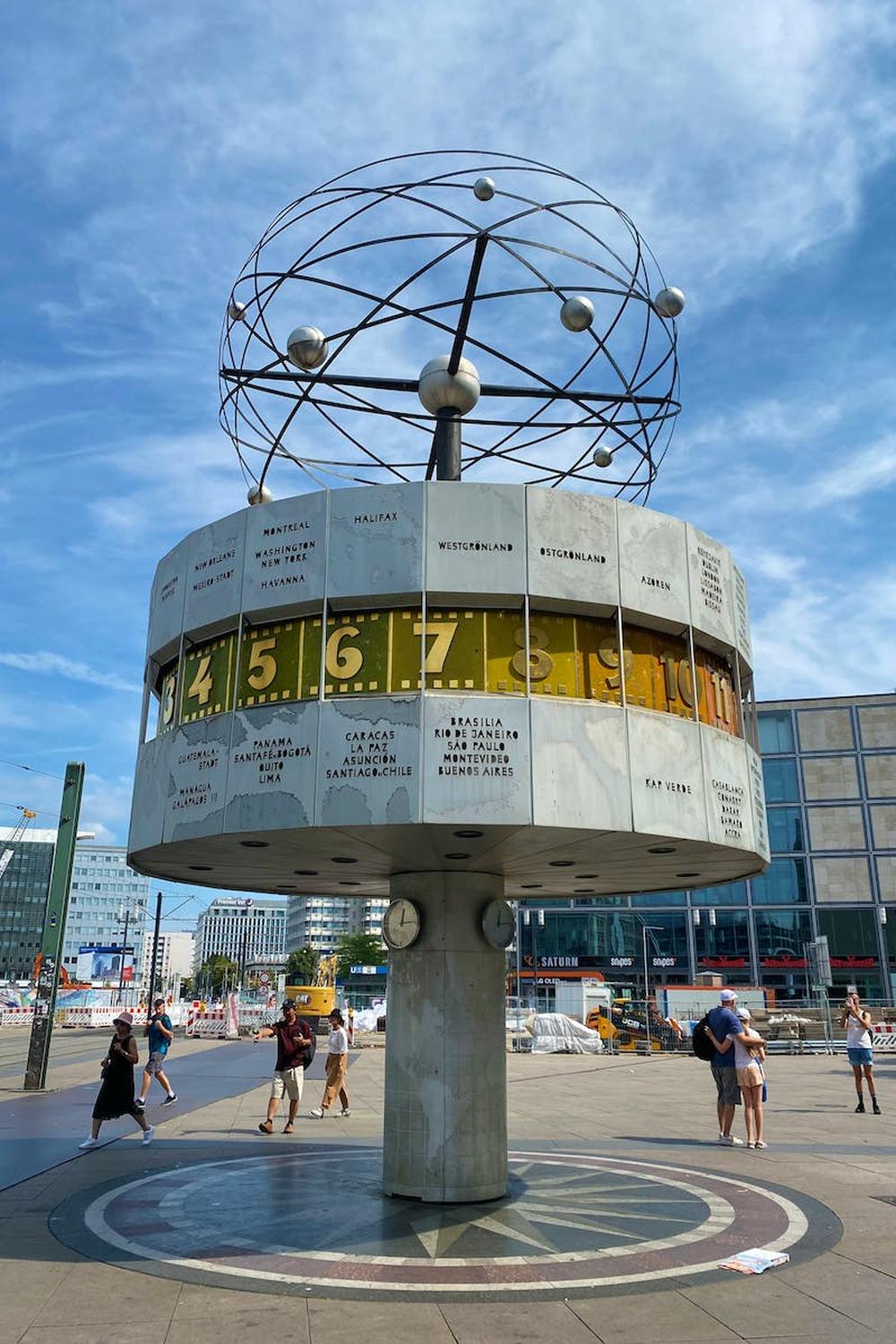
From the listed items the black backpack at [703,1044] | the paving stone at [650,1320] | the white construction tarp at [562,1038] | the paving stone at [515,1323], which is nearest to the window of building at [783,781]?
the white construction tarp at [562,1038]

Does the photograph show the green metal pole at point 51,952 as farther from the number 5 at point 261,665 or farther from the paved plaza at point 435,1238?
the number 5 at point 261,665

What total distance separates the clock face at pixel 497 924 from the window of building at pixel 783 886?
2736 inches

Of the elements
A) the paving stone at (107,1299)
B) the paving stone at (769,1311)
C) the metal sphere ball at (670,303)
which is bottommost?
the paving stone at (107,1299)

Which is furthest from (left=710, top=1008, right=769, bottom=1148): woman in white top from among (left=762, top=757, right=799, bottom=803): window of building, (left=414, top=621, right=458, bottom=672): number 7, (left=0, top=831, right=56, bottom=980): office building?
(left=0, top=831, right=56, bottom=980): office building

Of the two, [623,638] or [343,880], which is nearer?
[623,638]

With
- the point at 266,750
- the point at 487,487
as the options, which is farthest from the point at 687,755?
the point at 266,750

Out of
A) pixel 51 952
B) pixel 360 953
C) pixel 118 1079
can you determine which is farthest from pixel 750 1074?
pixel 360 953

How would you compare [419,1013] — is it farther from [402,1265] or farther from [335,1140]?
[335,1140]

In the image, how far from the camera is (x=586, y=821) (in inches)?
410

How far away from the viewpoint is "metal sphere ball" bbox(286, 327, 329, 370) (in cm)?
1213

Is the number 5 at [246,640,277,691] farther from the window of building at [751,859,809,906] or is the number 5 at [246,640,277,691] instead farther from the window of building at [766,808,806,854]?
the window of building at [751,859,809,906]

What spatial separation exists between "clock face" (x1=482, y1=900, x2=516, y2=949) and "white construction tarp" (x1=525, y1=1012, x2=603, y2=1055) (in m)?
27.4

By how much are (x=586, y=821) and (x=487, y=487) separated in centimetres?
397

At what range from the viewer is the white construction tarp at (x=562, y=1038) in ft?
124
